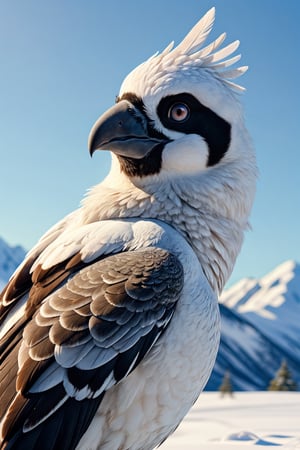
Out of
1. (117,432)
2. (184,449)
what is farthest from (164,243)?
(184,449)

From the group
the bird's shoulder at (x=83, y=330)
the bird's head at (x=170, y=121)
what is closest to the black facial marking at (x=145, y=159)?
the bird's head at (x=170, y=121)

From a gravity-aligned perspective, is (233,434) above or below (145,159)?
below

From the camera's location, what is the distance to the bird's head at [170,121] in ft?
11.8

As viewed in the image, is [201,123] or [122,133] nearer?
[122,133]

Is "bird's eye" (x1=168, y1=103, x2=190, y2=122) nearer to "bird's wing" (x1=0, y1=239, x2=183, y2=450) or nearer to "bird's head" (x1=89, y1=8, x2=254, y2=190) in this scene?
"bird's head" (x1=89, y1=8, x2=254, y2=190)

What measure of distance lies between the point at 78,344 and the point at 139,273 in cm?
48

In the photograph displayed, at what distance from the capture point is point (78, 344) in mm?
2756

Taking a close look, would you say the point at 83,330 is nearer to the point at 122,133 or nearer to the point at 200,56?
the point at 122,133

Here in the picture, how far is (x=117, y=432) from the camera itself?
9.78 ft

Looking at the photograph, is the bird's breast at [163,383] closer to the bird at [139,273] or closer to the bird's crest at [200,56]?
the bird at [139,273]

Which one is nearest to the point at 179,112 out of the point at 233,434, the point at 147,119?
the point at 147,119

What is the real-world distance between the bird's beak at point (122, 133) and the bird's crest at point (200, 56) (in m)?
0.33

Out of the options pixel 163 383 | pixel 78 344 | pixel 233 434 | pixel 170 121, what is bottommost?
pixel 233 434

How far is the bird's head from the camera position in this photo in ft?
11.8
